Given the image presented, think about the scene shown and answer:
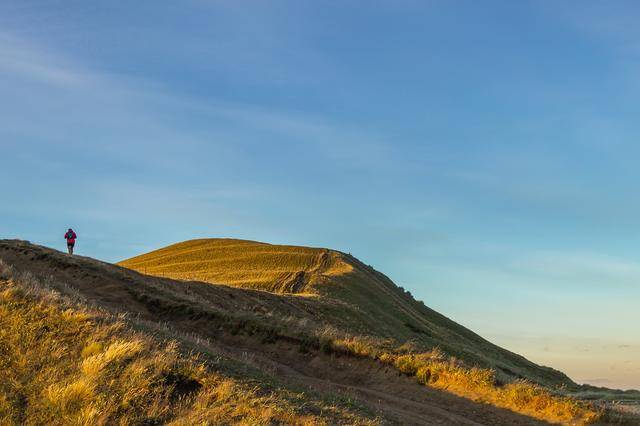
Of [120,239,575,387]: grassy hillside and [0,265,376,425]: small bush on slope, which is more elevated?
[120,239,575,387]: grassy hillside

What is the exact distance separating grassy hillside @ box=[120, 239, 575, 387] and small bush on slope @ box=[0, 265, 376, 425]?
88.1 feet

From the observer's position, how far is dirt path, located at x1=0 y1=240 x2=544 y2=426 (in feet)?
55.5

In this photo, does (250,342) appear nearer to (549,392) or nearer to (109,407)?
(549,392)

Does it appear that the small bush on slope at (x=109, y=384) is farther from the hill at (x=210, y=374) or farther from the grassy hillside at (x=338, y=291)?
the grassy hillside at (x=338, y=291)

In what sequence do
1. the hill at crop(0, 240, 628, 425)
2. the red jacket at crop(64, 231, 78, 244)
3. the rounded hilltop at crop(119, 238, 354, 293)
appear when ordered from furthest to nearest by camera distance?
the rounded hilltop at crop(119, 238, 354, 293) → the red jacket at crop(64, 231, 78, 244) → the hill at crop(0, 240, 628, 425)

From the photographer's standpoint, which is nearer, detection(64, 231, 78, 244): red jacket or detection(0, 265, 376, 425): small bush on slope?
detection(0, 265, 376, 425): small bush on slope

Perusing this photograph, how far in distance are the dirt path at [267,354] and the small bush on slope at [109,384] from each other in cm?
292

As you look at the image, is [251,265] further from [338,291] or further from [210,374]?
[210,374]

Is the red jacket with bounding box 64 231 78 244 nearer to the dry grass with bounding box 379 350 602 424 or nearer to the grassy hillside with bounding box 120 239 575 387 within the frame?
the grassy hillside with bounding box 120 239 575 387

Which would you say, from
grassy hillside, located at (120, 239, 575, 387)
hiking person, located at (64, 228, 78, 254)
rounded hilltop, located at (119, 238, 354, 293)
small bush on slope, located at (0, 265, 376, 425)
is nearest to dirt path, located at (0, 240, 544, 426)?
small bush on slope, located at (0, 265, 376, 425)

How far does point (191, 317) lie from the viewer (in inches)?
1088

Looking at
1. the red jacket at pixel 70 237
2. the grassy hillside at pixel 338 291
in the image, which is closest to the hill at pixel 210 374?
the red jacket at pixel 70 237

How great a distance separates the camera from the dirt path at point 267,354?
16.9 m

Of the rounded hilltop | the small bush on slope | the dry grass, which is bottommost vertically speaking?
the small bush on slope
